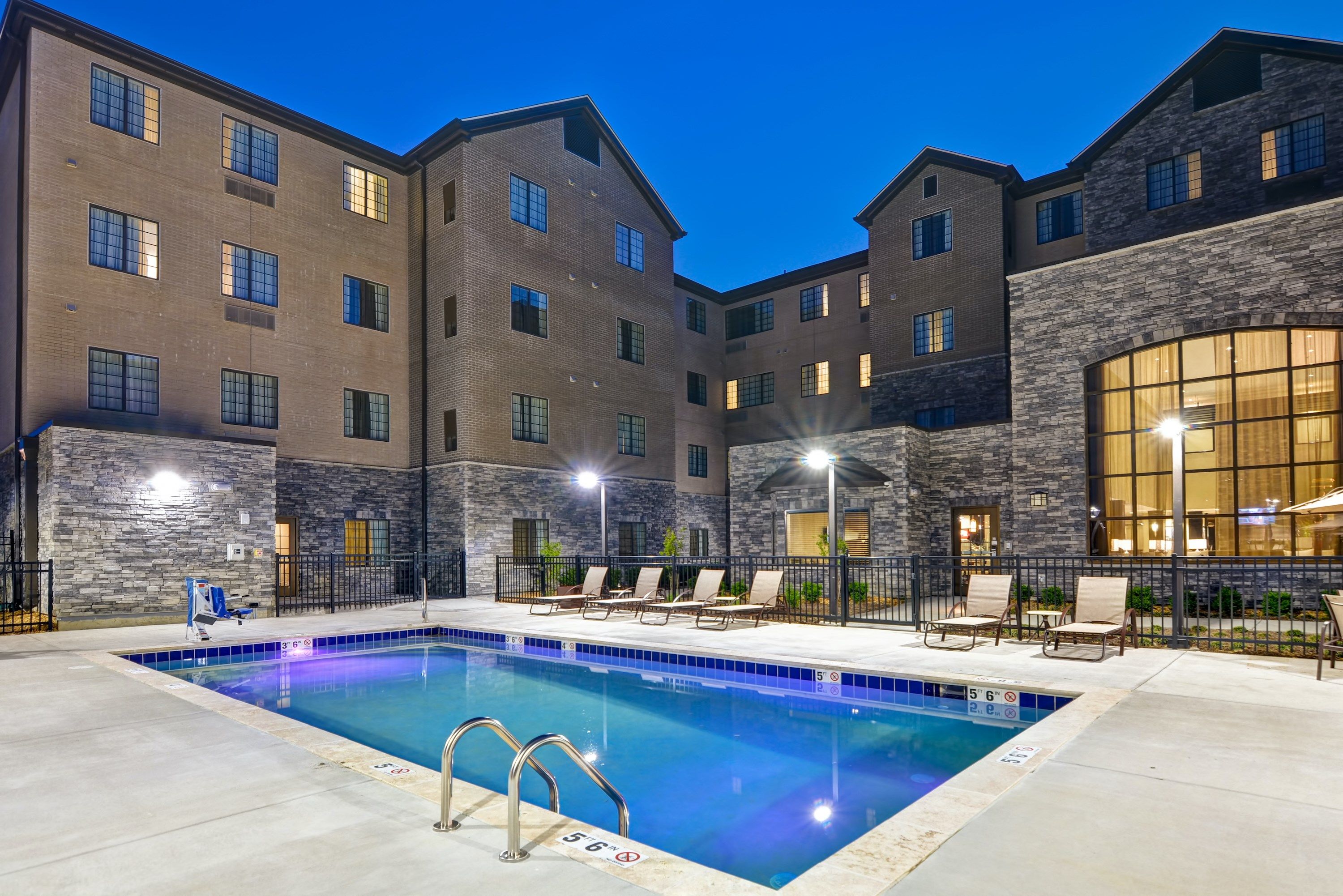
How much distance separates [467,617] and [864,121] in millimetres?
201378

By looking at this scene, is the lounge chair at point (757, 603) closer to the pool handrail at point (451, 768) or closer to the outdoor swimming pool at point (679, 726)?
the outdoor swimming pool at point (679, 726)

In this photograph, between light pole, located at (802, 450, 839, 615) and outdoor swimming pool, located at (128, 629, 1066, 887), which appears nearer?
outdoor swimming pool, located at (128, 629, 1066, 887)

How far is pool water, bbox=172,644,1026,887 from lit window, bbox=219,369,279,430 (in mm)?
9754

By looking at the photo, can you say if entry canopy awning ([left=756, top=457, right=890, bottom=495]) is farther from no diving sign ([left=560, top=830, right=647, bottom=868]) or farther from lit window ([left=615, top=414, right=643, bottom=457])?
no diving sign ([left=560, top=830, right=647, bottom=868])

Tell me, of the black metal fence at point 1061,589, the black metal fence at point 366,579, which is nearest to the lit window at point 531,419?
the black metal fence at point 1061,589

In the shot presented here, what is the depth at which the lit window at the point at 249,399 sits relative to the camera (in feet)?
62.1

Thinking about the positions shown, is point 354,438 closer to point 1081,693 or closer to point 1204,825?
point 1081,693

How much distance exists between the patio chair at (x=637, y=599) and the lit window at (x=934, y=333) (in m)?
12.5

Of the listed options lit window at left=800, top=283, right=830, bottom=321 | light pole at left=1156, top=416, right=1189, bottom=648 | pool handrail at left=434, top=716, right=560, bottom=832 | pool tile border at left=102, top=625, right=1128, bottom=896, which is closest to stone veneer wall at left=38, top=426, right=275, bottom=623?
pool tile border at left=102, top=625, right=1128, bottom=896

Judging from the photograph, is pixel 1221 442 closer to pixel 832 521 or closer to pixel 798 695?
pixel 832 521

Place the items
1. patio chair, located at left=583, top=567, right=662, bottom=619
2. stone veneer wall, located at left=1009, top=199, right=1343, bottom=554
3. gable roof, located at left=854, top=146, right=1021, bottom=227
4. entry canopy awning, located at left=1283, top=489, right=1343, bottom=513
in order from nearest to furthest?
entry canopy awning, located at left=1283, top=489, right=1343, bottom=513, stone veneer wall, located at left=1009, top=199, right=1343, bottom=554, patio chair, located at left=583, top=567, right=662, bottom=619, gable roof, located at left=854, top=146, right=1021, bottom=227

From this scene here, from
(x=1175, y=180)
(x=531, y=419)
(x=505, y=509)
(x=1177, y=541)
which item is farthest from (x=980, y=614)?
Answer: (x=531, y=419)

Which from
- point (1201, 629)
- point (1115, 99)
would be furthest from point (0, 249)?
point (1115, 99)

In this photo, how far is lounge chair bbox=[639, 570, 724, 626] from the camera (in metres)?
14.0
